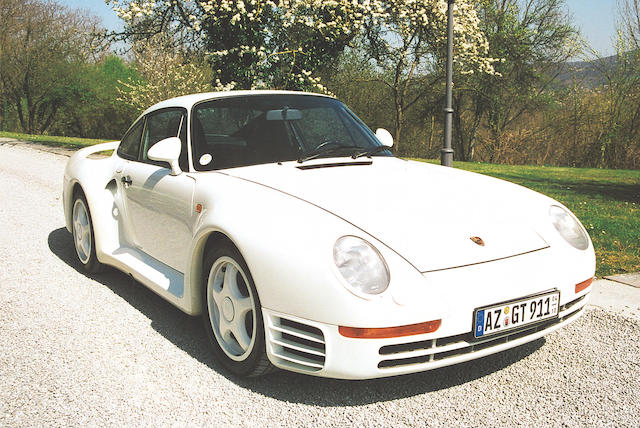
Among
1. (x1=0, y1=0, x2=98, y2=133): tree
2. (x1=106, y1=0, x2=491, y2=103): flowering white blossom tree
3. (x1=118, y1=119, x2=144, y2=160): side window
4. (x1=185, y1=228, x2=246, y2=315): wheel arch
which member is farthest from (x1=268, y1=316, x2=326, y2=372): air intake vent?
(x1=0, y1=0, x2=98, y2=133): tree

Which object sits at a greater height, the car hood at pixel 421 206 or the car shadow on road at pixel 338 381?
the car hood at pixel 421 206

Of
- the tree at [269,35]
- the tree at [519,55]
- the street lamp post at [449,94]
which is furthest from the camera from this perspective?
the tree at [519,55]

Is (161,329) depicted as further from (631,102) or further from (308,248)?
(631,102)

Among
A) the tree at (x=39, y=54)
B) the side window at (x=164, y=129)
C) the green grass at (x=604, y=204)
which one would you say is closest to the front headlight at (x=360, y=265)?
the side window at (x=164, y=129)

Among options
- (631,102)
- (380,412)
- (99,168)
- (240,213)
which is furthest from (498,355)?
(631,102)

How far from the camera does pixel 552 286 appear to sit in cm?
281

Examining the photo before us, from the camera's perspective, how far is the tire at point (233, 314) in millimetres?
2775

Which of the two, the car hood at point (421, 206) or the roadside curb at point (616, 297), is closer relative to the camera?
the car hood at point (421, 206)

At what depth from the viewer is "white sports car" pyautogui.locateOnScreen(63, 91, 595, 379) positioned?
2.46 metres

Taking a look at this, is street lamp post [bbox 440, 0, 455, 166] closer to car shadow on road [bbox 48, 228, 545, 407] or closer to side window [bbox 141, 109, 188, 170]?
side window [bbox 141, 109, 188, 170]

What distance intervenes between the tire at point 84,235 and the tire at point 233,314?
6.37 ft

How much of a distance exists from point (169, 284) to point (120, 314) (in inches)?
26.9

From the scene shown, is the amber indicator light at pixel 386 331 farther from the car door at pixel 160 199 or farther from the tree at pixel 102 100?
the tree at pixel 102 100

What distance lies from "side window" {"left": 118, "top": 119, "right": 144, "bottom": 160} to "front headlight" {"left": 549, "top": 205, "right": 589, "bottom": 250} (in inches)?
119
